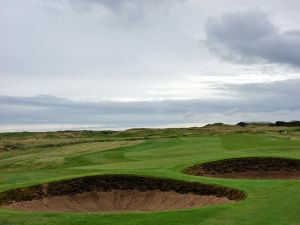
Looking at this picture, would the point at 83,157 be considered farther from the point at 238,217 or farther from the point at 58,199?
the point at 238,217

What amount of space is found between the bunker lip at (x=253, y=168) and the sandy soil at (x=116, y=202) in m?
7.89

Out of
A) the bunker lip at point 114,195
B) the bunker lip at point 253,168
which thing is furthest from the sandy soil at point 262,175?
the bunker lip at point 114,195

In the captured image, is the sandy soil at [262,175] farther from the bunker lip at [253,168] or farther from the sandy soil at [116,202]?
the sandy soil at [116,202]

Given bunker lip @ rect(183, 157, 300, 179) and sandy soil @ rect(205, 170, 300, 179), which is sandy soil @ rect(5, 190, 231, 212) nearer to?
bunker lip @ rect(183, 157, 300, 179)

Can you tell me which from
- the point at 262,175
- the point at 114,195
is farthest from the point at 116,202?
the point at 262,175

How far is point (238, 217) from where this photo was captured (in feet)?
56.4

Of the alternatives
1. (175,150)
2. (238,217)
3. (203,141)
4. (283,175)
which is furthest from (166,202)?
(203,141)

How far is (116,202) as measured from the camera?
27.2 meters

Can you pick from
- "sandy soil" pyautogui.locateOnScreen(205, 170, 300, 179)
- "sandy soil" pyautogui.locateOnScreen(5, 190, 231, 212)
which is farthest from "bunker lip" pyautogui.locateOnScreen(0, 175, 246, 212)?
"sandy soil" pyautogui.locateOnScreen(205, 170, 300, 179)

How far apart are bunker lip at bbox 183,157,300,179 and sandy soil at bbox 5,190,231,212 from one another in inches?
310

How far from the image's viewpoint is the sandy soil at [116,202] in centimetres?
2450

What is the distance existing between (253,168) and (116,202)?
45.2 ft

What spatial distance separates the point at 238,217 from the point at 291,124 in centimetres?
13163

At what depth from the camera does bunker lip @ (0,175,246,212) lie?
2455 centimetres
